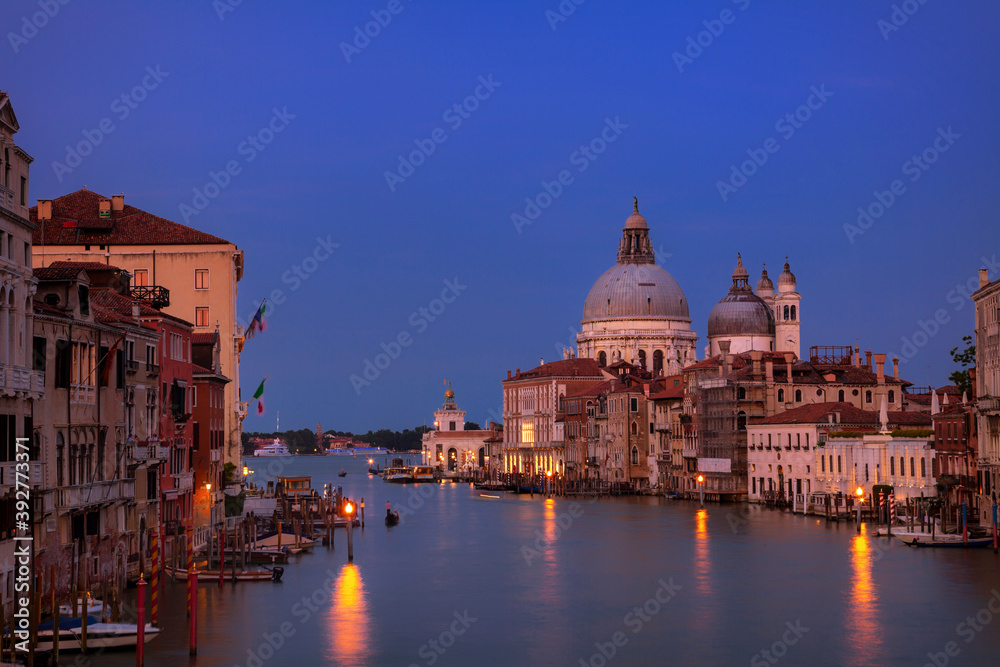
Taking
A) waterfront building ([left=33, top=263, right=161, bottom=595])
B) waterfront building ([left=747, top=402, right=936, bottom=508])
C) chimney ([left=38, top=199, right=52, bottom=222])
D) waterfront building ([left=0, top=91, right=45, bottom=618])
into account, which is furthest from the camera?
waterfront building ([left=747, top=402, right=936, bottom=508])

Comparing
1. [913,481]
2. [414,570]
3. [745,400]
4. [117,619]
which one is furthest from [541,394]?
[117,619]

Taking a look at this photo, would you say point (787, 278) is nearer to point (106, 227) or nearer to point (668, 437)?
point (668, 437)

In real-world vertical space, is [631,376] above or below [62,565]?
above

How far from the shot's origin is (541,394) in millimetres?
114188

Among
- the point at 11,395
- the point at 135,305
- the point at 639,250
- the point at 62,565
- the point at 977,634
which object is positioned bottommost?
the point at 977,634

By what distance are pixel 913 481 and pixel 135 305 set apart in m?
31.9

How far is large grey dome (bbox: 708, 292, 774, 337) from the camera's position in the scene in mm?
108438

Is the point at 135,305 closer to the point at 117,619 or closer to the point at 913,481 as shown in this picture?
the point at 117,619

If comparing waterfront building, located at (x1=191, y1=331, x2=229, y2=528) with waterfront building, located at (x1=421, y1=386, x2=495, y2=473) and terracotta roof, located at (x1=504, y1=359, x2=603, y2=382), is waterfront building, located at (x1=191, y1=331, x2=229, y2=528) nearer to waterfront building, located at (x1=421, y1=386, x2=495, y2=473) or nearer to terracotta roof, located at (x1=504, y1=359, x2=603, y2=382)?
terracotta roof, located at (x1=504, y1=359, x2=603, y2=382)

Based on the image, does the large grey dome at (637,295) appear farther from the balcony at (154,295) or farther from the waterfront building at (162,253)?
the balcony at (154,295)

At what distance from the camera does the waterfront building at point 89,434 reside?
26922 millimetres

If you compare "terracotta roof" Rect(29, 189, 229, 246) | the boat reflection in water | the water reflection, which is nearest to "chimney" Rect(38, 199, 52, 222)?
"terracotta roof" Rect(29, 189, 229, 246)

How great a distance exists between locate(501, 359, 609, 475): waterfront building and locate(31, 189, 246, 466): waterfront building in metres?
56.2

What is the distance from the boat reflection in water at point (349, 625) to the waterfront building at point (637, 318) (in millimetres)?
80807
